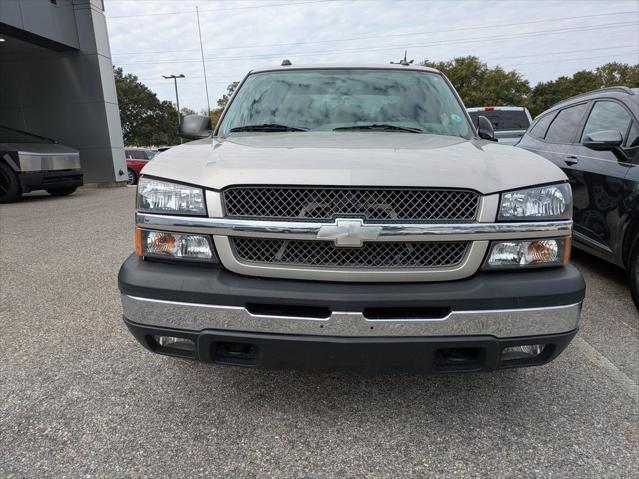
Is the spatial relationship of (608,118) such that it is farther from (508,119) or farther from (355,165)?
(508,119)

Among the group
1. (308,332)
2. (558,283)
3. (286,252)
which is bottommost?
(308,332)

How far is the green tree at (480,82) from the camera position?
126 feet

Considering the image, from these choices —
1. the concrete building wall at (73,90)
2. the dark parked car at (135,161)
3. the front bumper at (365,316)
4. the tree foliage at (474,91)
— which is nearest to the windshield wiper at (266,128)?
the front bumper at (365,316)

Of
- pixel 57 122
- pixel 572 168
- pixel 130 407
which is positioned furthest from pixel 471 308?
pixel 57 122

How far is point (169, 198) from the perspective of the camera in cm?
197

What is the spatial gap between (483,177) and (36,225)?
25.0 feet

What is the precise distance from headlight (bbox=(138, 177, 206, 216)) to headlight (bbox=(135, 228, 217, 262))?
0.33 feet

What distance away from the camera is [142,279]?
1893 millimetres

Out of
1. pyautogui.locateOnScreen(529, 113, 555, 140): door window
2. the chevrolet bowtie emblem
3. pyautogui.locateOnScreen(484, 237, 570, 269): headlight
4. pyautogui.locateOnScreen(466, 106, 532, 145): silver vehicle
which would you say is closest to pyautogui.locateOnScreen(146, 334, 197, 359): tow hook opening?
the chevrolet bowtie emblem

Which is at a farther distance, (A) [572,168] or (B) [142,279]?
(A) [572,168]

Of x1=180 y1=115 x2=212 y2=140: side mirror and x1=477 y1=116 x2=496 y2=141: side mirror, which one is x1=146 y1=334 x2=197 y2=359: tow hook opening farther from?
x1=477 y1=116 x2=496 y2=141: side mirror

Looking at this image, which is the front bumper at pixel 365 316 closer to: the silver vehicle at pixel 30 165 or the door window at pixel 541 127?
the door window at pixel 541 127

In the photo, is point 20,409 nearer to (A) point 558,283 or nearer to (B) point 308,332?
(B) point 308,332

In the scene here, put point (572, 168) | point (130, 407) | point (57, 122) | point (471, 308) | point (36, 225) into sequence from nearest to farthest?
1. point (471, 308)
2. point (130, 407)
3. point (572, 168)
4. point (36, 225)
5. point (57, 122)
